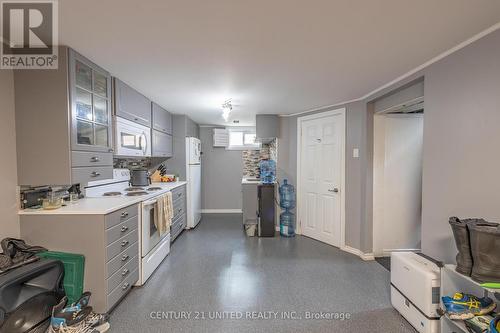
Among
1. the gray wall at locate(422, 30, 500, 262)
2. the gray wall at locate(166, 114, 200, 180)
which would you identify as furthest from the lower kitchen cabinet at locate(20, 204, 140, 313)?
the gray wall at locate(422, 30, 500, 262)

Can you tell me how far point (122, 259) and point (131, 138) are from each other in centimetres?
148

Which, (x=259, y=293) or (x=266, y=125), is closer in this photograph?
(x=259, y=293)

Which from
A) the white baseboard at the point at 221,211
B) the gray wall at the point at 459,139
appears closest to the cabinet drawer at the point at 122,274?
the gray wall at the point at 459,139

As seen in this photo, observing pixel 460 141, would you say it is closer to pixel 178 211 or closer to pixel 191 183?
pixel 178 211

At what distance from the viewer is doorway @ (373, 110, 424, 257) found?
3.29 meters

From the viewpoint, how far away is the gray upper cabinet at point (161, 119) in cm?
374

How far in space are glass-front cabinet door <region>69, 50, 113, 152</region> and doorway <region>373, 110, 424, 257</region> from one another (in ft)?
10.7

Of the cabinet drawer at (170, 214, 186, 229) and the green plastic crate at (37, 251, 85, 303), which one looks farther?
the cabinet drawer at (170, 214, 186, 229)

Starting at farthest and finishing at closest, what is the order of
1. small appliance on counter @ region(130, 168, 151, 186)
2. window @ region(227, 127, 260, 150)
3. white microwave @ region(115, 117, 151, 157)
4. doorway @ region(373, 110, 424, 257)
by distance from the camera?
window @ region(227, 127, 260, 150) < small appliance on counter @ region(130, 168, 151, 186) < doorway @ region(373, 110, 424, 257) < white microwave @ region(115, 117, 151, 157)

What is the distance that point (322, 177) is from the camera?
3.99 m

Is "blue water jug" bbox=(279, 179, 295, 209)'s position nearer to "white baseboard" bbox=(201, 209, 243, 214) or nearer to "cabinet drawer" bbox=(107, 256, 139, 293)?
"white baseboard" bbox=(201, 209, 243, 214)

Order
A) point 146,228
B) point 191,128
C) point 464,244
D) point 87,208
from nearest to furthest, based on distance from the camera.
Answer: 1. point 464,244
2. point 87,208
3. point 146,228
4. point 191,128

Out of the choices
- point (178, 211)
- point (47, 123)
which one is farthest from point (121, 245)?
point (178, 211)

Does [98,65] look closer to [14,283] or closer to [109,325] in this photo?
[14,283]
